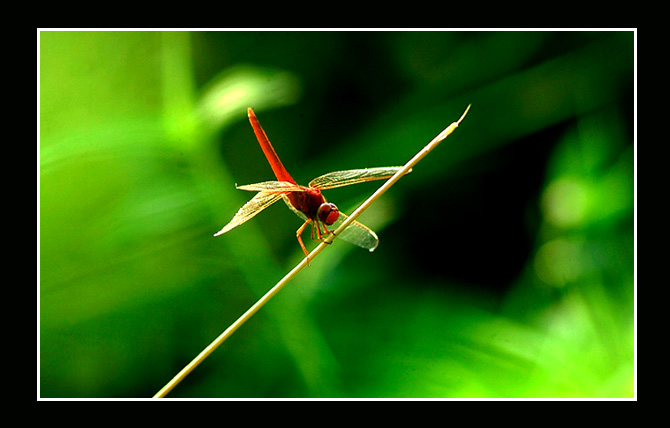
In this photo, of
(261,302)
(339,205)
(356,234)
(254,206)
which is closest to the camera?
(261,302)

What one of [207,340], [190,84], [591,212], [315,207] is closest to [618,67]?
[591,212]

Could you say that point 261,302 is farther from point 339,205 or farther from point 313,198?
point 339,205

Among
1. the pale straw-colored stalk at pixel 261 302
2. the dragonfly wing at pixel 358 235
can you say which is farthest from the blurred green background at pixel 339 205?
the pale straw-colored stalk at pixel 261 302

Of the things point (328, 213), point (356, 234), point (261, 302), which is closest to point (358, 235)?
point (356, 234)

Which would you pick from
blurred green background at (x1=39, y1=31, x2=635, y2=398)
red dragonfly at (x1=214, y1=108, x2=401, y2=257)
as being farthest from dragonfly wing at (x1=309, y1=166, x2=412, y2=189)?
blurred green background at (x1=39, y1=31, x2=635, y2=398)

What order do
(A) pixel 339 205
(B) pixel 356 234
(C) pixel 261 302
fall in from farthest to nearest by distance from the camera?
(A) pixel 339 205 → (B) pixel 356 234 → (C) pixel 261 302

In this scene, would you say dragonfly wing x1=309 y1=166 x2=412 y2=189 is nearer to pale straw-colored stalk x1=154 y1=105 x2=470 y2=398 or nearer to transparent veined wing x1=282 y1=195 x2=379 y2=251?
transparent veined wing x1=282 y1=195 x2=379 y2=251

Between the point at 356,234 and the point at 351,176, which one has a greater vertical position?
the point at 351,176
